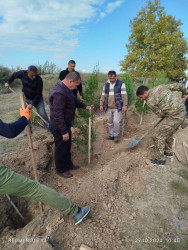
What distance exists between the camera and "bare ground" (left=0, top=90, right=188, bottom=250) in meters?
2.20

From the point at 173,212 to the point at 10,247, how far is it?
8.55 ft

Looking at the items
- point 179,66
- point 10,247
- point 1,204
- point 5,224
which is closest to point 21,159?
point 1,204

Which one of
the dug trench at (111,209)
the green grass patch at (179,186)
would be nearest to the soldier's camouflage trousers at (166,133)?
the dug trench at (111,209)

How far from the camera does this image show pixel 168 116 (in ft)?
13.0

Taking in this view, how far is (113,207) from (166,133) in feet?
7.61

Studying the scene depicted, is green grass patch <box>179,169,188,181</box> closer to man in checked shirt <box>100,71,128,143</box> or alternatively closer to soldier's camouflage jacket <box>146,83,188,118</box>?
soldier's camouflage jacket <box>146,83,188,118</box>

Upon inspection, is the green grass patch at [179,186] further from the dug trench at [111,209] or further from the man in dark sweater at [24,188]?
the man in dark sweater at [24,188]

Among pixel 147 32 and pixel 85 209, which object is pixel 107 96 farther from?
pixel 147 32

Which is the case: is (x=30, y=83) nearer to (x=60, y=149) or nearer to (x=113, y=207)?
(x=60, y=149)

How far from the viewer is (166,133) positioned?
13.2 feet

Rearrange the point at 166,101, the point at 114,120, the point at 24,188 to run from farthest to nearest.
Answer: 1. the point at 114,120
2. the point at 166,101
3. the point at 24,188

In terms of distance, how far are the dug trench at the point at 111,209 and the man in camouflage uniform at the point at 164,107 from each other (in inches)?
18.2

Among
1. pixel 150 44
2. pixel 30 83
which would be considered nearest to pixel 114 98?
pixel 30 83

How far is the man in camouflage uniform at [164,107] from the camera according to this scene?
3754mm
